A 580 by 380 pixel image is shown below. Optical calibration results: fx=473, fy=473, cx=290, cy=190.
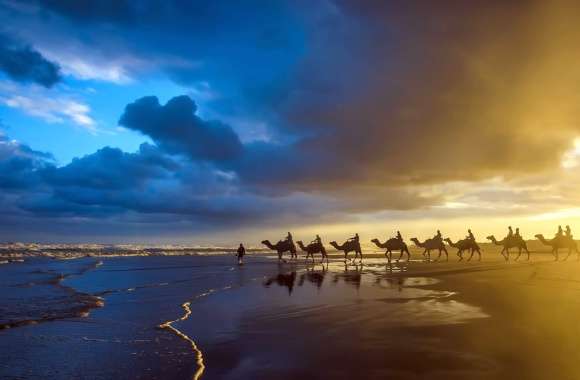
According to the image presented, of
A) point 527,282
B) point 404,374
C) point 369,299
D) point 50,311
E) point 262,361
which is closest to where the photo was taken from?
point 404,374

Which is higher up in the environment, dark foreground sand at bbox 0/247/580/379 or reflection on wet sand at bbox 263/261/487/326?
reflection on wet sand at bbox 263/261/487/326

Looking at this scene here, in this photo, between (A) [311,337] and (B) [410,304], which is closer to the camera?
(A) [311,337]

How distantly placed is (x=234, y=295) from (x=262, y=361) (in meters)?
9.87

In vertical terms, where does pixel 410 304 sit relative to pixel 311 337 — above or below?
above

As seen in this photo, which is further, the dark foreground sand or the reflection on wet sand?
the reflection on wet sand

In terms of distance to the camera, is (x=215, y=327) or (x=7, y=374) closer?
(x=7, y=374)

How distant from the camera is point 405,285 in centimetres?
2017

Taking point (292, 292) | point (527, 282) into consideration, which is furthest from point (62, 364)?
point (527, 282)

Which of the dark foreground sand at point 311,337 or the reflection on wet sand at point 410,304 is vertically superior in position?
the reflection on wet sand at point 410,304

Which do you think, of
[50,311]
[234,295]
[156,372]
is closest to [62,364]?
[156,372]

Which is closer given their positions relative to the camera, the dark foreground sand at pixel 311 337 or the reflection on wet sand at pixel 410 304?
the dark foreground sand at pixel 311 337

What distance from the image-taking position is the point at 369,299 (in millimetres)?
15312

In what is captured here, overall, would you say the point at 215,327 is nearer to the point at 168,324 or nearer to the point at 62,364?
the point at 168,324

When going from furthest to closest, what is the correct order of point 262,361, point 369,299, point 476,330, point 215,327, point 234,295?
point 234,295 < point 369,299 < point 215,327 < point 476,330 < point 262,361
